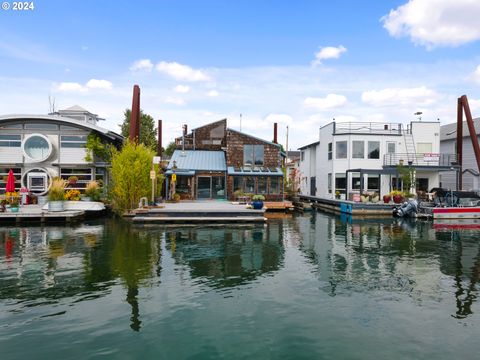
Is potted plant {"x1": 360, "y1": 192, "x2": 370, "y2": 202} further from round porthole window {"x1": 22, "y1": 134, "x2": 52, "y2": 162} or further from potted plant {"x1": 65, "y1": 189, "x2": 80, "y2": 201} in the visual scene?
round porthole window {"x1": 22, "y1": 134, "x2": 52, "y2": 162}

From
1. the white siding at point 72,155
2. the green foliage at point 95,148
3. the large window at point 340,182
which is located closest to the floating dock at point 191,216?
the green foliage at point 95,148

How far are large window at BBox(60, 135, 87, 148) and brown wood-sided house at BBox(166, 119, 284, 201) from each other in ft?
24.2

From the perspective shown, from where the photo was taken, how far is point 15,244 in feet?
57.2

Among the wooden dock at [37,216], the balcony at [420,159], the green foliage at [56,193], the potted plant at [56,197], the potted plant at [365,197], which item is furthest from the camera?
the balcony at [420,159]

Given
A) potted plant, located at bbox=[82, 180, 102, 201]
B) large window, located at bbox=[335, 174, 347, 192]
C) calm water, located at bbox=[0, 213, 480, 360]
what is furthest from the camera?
large window, located at bbox=[335, 174, 347, 192]

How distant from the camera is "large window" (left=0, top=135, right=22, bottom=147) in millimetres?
31172

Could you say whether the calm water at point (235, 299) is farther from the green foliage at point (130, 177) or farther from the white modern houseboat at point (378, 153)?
the white modern houseboat at point (378, 153)

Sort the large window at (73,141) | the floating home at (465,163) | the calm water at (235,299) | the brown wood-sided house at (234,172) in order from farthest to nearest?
1. the floating home at (465,163)
2. the brown wood-sided house at (234,172)
3. the large window at (73,141)
4. the calm water at (235,299)

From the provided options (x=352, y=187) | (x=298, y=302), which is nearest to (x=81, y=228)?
(x=298, y=302)

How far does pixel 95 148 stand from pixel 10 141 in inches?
278

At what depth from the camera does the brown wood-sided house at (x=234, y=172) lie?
3450 centimetres

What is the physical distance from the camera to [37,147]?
30.7m

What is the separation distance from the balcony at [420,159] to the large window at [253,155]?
1193 centimetres

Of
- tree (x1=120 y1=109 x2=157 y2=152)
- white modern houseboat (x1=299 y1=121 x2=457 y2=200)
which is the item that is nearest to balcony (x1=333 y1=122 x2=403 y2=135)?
white modern houseboat (x1=299 y1=121 x2=457 y2=200)
